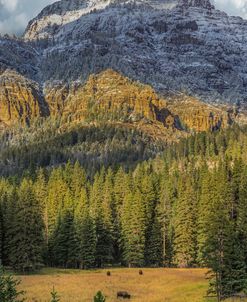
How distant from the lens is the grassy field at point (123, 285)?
55.8 meters

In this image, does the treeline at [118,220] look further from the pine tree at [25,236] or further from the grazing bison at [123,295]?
the grazing bison at [123,295]

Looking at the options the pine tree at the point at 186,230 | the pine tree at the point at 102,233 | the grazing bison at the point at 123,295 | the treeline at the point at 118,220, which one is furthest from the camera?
the pine tree at the point at 102,233

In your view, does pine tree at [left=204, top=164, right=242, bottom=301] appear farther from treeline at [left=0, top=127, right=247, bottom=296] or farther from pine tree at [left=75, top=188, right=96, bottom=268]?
pine tree at [left=75, top=188, right=96, bottom=268]

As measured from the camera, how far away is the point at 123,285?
6625cm

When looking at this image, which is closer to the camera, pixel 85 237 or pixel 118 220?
pixel 85 237

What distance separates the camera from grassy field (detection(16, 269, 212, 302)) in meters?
55.8

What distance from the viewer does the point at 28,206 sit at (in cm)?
8062

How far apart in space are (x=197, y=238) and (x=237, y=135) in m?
104

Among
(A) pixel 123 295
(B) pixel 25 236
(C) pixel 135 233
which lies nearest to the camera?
(A) pixel 123 295

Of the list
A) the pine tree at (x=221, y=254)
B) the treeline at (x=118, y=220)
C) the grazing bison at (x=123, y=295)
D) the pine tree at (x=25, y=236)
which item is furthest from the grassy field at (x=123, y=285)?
the treeline at (x=118, y=220)

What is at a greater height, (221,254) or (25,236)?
(25,236)

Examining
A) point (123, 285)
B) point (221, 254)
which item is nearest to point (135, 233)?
point (123, 285)

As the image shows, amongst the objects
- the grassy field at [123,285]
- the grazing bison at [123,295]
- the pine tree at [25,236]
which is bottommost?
the grazing bison at [123,295]

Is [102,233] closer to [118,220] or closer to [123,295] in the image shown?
[118,220]
